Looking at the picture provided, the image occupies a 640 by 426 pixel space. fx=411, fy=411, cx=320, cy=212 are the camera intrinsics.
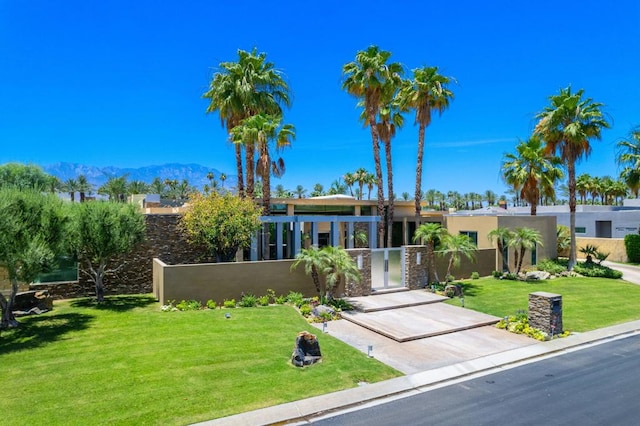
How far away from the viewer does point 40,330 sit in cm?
1243

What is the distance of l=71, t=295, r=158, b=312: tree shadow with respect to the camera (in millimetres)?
15633

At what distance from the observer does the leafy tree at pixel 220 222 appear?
60.6ft

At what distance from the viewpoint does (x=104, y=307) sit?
615 inches

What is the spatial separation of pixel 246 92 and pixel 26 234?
1279 centimetres

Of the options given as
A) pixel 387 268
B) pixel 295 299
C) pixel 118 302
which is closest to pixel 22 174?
pixel 118 302

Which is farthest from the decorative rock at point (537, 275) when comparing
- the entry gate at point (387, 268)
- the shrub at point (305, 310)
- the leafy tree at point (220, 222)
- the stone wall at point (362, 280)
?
the leafy tree at point (220, 222)

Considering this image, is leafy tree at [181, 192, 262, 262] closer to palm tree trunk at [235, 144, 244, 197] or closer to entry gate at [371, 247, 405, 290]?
palm tree trunk at [235, 144, 244, 197]

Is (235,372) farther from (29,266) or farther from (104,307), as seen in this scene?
(104,307)

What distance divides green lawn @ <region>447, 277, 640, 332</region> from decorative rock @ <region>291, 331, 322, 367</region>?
28.1 feet

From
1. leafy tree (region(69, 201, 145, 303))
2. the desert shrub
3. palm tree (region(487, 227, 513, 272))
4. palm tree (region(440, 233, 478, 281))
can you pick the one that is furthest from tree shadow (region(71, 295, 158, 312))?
the desert shrub

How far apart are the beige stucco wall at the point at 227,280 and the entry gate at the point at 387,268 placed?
248 centimetres

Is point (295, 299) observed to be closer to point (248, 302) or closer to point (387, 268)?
point (248, 302)

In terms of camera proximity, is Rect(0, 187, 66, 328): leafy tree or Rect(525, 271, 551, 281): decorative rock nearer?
Rect(0, 187, 66, 328): leafy tree

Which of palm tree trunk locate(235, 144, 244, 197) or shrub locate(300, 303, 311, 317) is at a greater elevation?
palm tree trunk locate(235, 144, 244, 197)
